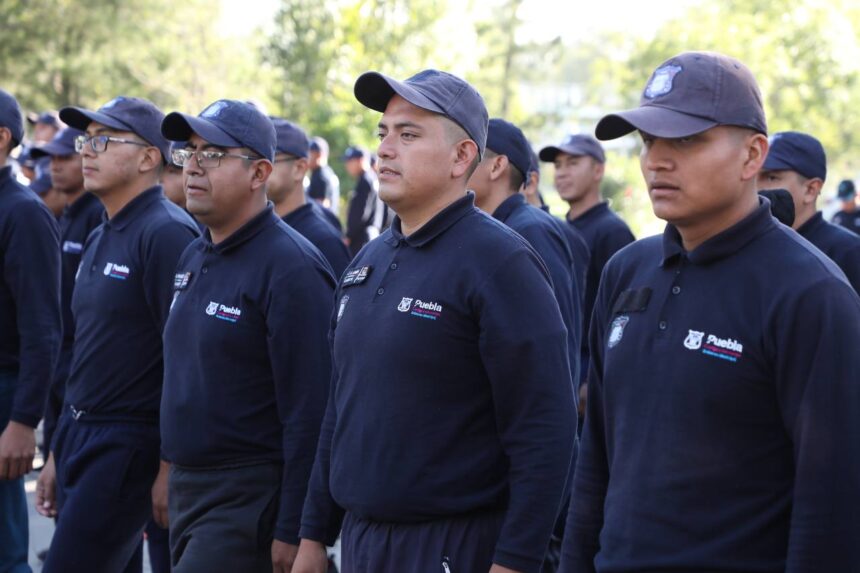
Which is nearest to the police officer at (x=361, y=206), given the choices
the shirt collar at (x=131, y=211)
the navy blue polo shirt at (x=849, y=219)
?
the navy blue polo shirt at (x=849, y=219)

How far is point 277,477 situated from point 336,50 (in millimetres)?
27510

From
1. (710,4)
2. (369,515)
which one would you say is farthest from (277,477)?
(710,4)

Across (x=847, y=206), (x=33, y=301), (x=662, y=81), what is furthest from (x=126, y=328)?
(x=847, y=206)

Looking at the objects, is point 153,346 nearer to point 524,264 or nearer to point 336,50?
point 524,264

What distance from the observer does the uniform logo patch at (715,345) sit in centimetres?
274

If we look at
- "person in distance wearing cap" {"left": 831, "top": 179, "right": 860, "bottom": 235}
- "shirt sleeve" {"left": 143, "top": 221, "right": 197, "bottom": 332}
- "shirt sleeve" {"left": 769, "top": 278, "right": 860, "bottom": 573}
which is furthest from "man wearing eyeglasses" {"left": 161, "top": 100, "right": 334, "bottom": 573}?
"person in distance wearing cap" {"left": 831, "top": 179, "right": 860, "bottom": 235}

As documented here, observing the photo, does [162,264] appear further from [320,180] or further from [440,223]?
[320,180]

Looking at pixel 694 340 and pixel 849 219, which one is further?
pixel 849 219

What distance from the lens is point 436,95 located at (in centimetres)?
378

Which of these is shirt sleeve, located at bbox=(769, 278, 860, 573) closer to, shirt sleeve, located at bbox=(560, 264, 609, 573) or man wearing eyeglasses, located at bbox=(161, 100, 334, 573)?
shirt sleeve, located at bbox=(560, 264, 609, 573)

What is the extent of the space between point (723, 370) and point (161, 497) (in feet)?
9.99

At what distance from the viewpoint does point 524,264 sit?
3.59 meters

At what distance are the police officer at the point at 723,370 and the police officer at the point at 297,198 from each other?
14.5ft

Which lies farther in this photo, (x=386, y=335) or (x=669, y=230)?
(x=386, y=335)
